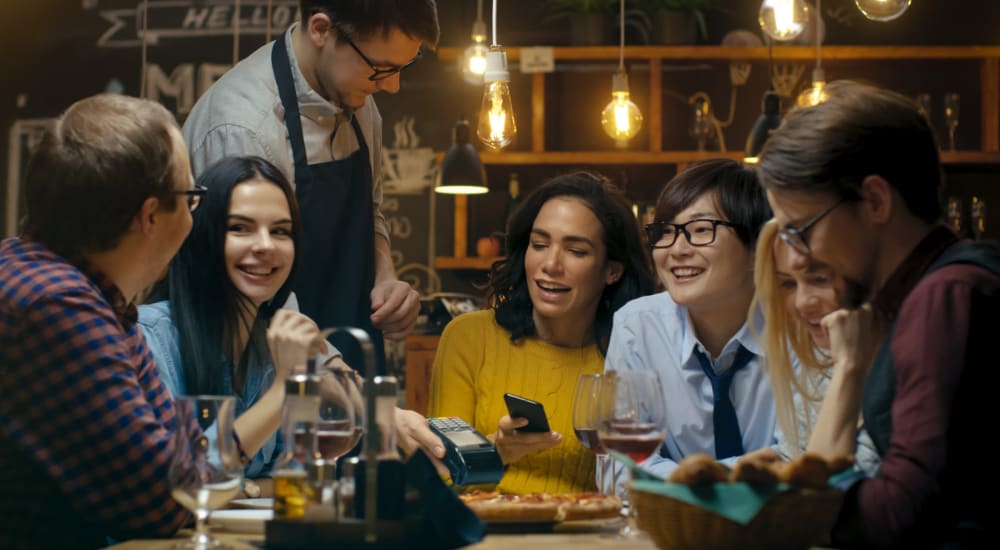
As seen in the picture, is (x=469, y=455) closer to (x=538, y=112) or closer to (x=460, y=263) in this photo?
(x=460, y=263)

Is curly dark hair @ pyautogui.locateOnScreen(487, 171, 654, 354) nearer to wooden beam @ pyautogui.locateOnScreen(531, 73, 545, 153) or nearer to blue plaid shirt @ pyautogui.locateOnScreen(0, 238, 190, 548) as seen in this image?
blue plaid shirt @ pyautogui.locateOnScreen(0, 238, 190, 548)

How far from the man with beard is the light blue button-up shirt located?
0.81m

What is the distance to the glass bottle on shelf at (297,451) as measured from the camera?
142 cm

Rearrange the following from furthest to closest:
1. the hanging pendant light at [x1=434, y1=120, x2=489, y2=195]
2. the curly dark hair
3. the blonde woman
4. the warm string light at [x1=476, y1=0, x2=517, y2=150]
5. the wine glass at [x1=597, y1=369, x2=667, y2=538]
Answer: the hanging pendant light at [x1=434, y1=120, x2=489, y2=195] < the curly dark hair < the warm string light at [x1=476, y1=0, x2=517, y2=150] < the blonde woman < the wine glass at [x1=597, y1=369, x2=667, y2=538]

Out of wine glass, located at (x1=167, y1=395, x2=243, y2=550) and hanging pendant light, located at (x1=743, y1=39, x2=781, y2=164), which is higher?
hanging pendant light, located at (x1=743, y1=39, x2=781, y2=164)

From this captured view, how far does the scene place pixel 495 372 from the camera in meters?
2.93

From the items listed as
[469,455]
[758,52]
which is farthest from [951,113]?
[469,455]

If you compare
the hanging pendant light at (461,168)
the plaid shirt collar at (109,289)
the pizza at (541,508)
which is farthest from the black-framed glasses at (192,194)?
the hanging pendant light at (461,168)

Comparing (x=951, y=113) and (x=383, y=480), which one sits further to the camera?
(x=951, y=113)

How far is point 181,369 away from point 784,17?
7.09ft

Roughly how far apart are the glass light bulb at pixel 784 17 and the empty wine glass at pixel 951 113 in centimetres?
195

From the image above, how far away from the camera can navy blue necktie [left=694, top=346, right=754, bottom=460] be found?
236 cm

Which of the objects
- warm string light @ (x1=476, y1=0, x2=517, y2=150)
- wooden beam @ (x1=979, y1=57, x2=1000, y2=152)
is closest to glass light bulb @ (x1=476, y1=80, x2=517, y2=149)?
warm string light @ (x1=476, y1=0, x2=517, y2=150)

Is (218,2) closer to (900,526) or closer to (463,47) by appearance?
(463,47)
